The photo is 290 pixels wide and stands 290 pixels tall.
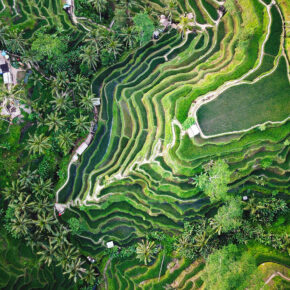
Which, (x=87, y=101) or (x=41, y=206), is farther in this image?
(x=87, y=101)

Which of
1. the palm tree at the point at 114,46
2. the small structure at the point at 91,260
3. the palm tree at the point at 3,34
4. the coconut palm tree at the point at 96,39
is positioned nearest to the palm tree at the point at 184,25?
the palm tree at the point at 114,46

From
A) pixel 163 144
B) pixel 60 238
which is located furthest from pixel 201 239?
pixel 60 238

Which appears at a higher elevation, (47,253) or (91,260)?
(47,253)

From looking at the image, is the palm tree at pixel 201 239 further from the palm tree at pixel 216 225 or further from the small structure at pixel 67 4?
the small structure at pixel 67 4

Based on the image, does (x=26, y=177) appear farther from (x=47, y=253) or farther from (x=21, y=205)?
(x=47, y=253)

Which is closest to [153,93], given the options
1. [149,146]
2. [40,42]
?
[149,146]
